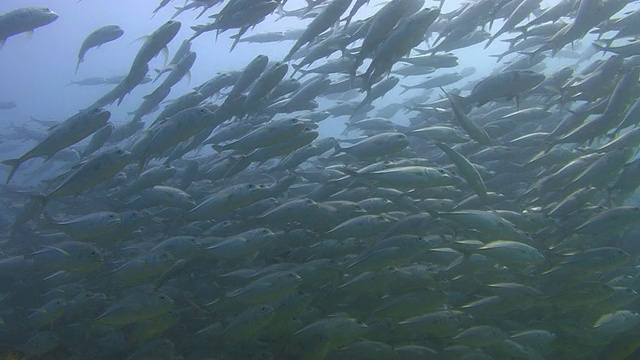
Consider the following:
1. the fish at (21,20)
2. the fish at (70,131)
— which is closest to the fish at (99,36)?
the fish at (21,20)

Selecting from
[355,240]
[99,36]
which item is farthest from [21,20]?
[355,240]

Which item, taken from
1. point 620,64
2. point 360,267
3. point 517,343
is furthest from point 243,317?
point 620,64

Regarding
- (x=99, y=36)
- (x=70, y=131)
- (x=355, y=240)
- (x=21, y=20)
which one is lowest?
(x=355, y=240)

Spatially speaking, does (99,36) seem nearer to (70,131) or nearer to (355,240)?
(70,131)

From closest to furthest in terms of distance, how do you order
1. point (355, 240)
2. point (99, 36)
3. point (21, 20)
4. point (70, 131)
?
point (70, 131), point (355, 240), point (21, 20), point (99, 36)

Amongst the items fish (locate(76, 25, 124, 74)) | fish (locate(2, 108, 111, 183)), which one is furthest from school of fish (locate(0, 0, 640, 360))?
fish (locate(76, 25, 124, 74))

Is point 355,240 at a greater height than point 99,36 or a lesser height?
lesser

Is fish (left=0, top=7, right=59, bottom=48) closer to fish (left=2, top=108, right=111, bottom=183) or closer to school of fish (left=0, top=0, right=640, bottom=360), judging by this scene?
school of fish (left=0, top=0, right=640, bottom=360)

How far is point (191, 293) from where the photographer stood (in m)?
4.88

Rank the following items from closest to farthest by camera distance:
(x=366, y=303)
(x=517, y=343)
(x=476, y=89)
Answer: (x=517, y=343) < (x=366, y=303) < (x=476, y=89)

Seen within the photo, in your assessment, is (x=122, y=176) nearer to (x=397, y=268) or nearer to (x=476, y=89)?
(x=397, y=268)

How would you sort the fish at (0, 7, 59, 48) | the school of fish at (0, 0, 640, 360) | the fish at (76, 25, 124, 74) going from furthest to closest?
the fish at (76, 25, 124, 74) → the fish at (0, 7, 59, 48) → the school of fish at (0, 0, 640, 360)

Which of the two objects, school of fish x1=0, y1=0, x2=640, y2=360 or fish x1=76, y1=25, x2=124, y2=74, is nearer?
school of fish x1=0, y1=0, x2=640, y2=360

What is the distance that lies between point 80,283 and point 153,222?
1.35m
